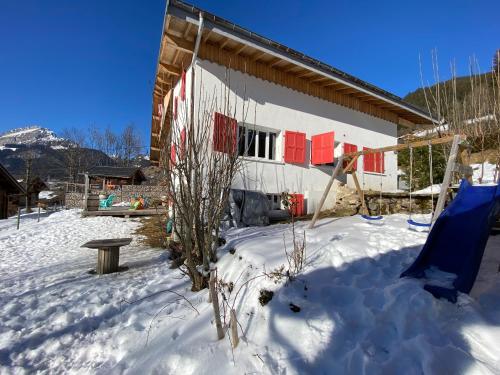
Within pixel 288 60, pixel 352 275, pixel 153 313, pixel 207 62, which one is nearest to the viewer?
pixel 352 275

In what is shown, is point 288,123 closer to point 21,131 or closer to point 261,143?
point 261,143

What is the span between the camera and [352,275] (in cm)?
278

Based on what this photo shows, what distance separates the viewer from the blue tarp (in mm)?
2344

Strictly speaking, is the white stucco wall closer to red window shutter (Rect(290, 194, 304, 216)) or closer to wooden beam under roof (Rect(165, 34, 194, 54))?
red window shutter (Rect(290, 194, 304, 216))

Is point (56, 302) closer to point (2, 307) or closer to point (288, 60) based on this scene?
point (2, 307)

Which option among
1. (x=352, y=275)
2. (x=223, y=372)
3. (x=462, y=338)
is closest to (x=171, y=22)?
(x=352, y=275)

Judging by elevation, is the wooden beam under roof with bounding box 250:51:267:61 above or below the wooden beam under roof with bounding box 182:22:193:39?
above

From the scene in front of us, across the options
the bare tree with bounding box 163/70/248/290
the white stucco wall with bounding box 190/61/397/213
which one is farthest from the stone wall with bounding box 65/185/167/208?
the bare tree with bounding box 163/70/248/290

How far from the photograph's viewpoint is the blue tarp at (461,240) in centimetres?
234

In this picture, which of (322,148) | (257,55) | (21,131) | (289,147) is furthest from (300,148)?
(21,131)

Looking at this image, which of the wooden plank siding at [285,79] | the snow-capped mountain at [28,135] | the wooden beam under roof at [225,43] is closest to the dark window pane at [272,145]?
the wooden plank siding at [285,79]

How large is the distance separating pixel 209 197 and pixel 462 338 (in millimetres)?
2519

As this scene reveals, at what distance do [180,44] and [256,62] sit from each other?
2.21 metres

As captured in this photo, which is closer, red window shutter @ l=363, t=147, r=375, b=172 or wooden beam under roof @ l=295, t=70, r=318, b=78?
wooden beam under roof @ l=295, t=70, r=318, b=78
